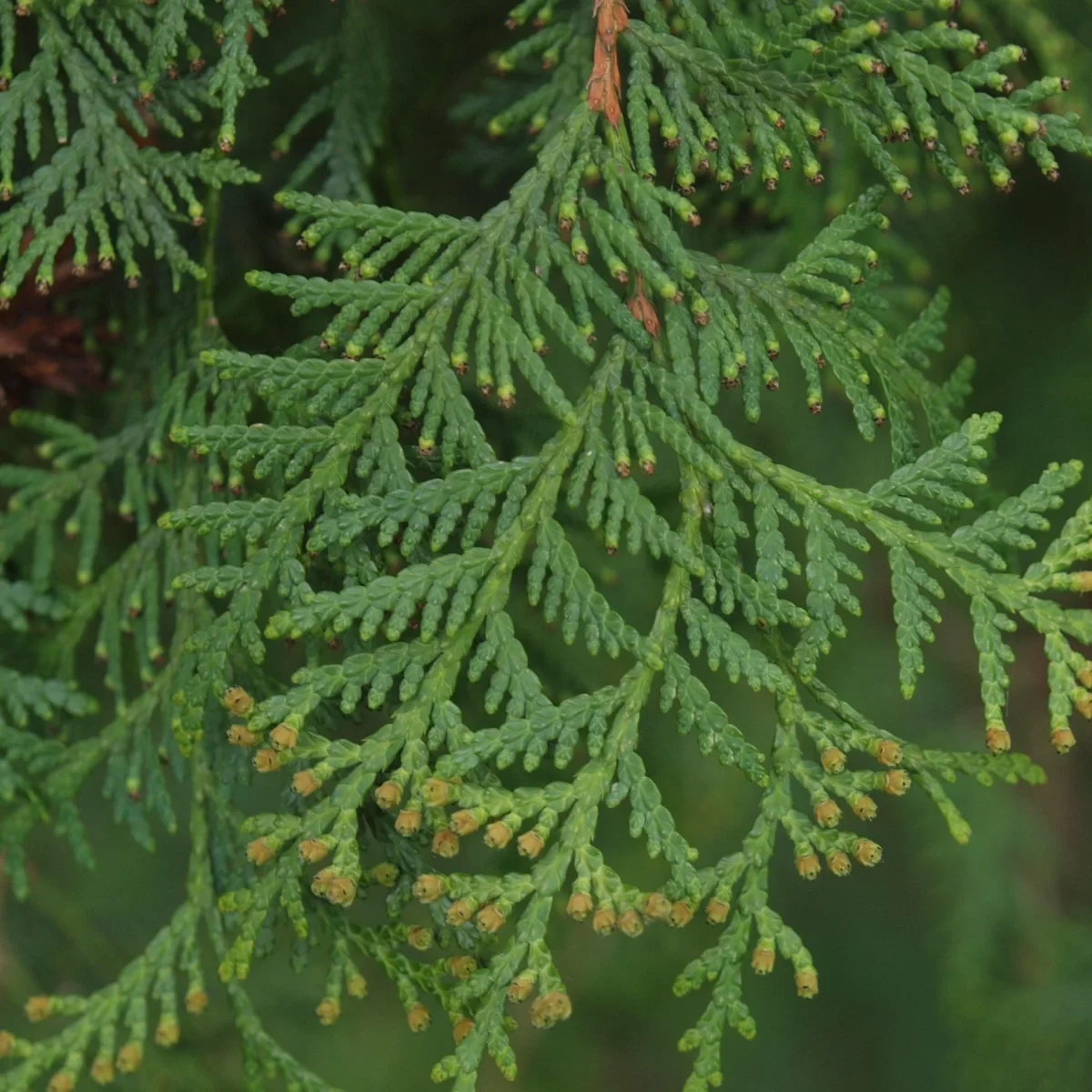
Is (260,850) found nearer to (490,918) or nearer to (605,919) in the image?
(490,918)

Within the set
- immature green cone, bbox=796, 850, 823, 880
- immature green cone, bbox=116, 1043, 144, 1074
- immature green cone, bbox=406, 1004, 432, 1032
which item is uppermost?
immature green cone, bbox=796, 850, 823, 880

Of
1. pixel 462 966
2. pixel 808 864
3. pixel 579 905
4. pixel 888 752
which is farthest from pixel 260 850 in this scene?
pixel 888 752

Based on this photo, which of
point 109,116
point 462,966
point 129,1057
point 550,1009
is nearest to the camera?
point 550,1009

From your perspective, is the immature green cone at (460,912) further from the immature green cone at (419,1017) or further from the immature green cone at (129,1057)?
the immature green cone at (129,1057)

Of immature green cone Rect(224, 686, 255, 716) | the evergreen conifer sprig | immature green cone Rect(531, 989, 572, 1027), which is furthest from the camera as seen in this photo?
the evergreen conifer sprig

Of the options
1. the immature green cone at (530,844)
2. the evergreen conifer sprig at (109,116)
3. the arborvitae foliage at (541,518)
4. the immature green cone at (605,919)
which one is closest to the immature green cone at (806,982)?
the arborvitae foliage at (541,518)

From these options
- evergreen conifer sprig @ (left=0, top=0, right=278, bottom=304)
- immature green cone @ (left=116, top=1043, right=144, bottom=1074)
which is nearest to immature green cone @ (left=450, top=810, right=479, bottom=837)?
immature green cone @ (left=116, top=1043, right=144, bottom=1074)

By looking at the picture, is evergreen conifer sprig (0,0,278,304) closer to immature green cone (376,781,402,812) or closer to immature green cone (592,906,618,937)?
immature green cone (376,781,402,812)

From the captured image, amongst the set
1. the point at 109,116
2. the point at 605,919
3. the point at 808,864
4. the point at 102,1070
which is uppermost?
the point at 109,116

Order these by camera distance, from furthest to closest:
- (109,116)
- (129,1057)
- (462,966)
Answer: (109,116)
(129,1057)
(462,966)

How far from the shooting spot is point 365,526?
129 cm

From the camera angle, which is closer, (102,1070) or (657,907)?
(657,907)

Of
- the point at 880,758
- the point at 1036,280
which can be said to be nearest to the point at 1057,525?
the point at 1036,280

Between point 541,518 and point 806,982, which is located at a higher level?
point 541,518
